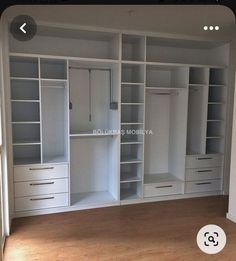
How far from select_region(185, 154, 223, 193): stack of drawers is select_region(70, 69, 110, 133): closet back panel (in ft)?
4.55

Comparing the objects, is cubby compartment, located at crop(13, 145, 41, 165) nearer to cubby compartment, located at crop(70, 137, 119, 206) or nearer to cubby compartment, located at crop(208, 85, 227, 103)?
cubby compartment, located at crop(70, 137, 119, 206)

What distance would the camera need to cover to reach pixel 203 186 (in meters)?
4.02

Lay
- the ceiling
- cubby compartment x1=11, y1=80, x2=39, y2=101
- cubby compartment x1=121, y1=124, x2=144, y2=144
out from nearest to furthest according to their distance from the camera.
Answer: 1. the ceiling
2. cubby compartment x1=11, y1=80, x2=39, y2=101
3. cubby compartment x1=121, y1=124, x2=144, y2=144

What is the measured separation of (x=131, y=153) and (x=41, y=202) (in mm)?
1462

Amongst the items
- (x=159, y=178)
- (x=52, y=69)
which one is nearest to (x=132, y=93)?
(x=52, y=69)

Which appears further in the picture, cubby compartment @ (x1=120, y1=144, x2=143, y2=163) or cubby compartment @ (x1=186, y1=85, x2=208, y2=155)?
cubby compartment @ (x1=186, y1=85, x2=208, y2=155)

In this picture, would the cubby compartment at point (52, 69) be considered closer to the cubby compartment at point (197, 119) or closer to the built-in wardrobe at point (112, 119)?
the built-in wardrobe at point (112, 119)

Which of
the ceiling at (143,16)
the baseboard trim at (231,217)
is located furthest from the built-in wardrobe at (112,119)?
the baseboard trim at (231,217)

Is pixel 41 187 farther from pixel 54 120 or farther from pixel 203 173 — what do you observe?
pixel 203 173

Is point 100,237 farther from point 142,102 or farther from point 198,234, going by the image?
point 142,102

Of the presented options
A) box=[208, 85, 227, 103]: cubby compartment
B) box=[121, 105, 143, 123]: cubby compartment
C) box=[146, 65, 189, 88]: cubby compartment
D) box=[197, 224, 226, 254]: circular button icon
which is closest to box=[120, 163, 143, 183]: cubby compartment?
box=[121, 105, 143, 123]: cubby compartment

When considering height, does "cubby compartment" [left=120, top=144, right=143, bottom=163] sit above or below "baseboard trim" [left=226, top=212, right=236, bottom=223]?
above

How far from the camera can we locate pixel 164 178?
3982 mm

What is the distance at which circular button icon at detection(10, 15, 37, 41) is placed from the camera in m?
2.92
